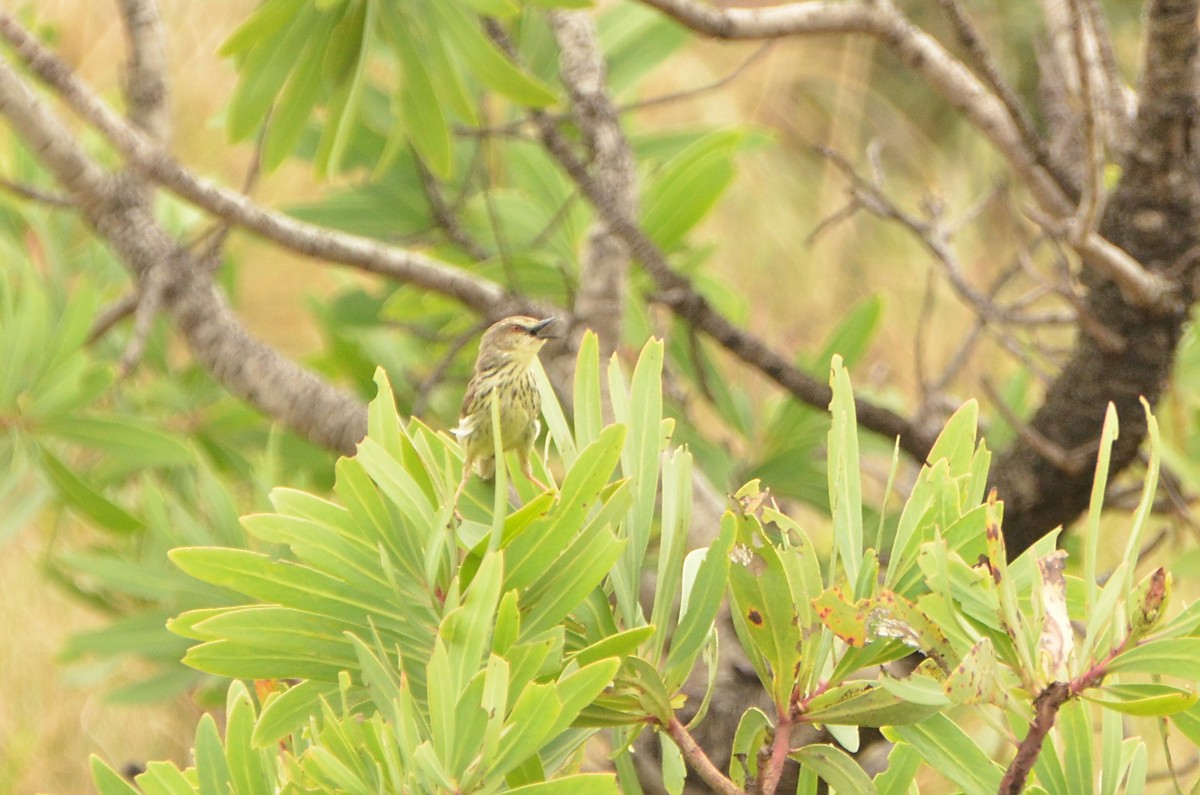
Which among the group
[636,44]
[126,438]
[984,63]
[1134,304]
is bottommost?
[1134,304]

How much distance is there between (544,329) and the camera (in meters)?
1.27

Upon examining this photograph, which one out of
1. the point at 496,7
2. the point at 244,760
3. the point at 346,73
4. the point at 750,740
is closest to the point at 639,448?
the point at 750,740

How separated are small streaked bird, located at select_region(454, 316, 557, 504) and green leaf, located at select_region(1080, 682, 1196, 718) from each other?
2.51 feet

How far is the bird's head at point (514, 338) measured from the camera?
123cm

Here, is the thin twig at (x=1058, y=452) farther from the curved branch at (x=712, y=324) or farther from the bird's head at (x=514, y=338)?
the bird's head at (x=514, y=338)

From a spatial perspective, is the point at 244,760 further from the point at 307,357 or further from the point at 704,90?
the point at 307,357

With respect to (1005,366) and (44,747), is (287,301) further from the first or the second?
(1005,366)

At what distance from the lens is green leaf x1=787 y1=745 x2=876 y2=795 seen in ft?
1.75

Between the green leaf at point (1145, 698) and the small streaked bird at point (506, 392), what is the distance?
0.77 metres

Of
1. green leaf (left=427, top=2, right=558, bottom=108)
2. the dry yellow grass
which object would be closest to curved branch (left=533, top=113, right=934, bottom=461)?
green leaf (left=427, top=2, right=558, bottom=108)

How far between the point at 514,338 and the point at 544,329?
1.2 inches

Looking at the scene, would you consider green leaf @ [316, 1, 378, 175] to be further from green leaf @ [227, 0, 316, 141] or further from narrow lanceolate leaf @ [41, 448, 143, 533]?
narrow lanceolate leaf @ [41, 448, 143, 533]

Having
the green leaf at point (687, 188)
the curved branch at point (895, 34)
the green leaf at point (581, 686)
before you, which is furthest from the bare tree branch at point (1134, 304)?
the green leaf at point (581, 686)

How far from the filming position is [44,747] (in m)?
2.55
